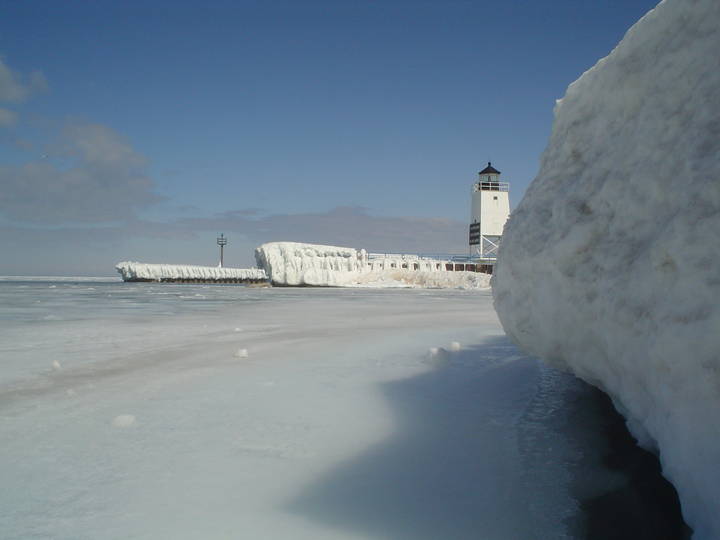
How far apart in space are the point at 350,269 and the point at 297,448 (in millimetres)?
27077

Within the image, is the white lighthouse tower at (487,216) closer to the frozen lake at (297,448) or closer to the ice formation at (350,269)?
the ice formation at (350,269)

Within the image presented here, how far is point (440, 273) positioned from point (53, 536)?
28483 mm

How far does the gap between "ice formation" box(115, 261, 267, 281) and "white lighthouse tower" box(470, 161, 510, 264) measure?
1839cm

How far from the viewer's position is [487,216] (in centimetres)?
3744

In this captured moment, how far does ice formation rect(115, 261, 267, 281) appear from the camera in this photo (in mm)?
40044

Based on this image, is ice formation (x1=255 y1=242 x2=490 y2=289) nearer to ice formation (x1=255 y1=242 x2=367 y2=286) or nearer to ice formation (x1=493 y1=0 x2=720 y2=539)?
ice formation (x1=255 y1=242 x2=367 y2=286)

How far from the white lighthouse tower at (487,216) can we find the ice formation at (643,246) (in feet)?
115

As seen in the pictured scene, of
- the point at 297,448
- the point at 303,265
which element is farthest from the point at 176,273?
the point at 297,448

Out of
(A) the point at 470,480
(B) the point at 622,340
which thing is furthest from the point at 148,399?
(B) the point at 622,340

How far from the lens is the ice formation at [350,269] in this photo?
2703 centimetres

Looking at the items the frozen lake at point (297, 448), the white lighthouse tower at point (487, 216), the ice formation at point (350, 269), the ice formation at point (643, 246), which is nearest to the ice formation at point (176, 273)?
the ice formation at point (350, 269)

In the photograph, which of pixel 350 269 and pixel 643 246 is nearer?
pixel 643 246

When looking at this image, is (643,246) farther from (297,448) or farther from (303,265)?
(303,265)

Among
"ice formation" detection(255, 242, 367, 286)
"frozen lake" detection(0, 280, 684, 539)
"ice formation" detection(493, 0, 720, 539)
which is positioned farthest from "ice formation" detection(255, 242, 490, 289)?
"ice formation" detection(493, 0, 720, 539)
